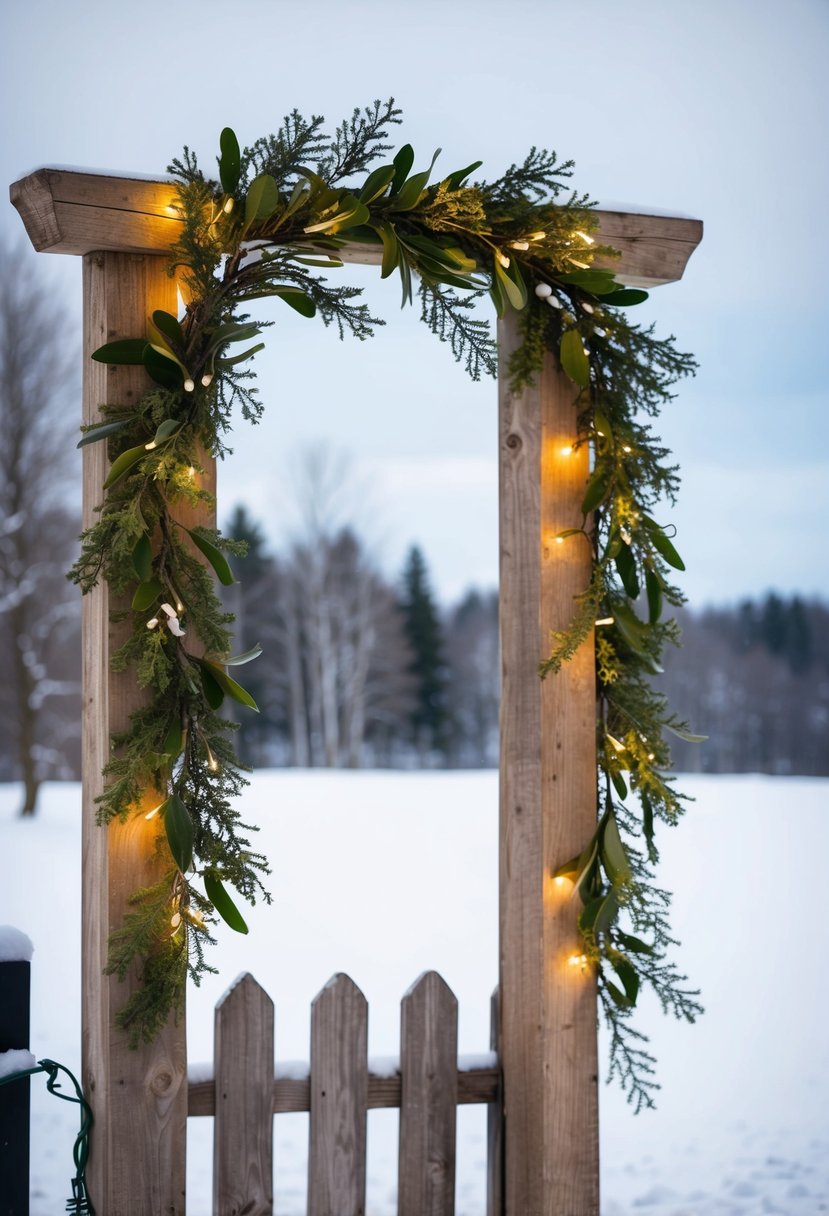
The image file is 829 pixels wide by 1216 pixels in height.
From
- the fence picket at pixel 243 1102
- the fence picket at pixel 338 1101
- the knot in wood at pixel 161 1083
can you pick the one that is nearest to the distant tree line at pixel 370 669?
the fence picket at pixel 338 1101

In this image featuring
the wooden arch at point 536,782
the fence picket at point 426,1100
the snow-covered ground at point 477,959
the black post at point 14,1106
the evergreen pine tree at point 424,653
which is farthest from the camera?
the evergreen pine tree at point 424,653

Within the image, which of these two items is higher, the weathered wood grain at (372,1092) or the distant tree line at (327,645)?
the distant tree line at (327,645)

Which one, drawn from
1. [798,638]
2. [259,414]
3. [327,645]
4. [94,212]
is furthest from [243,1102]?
[327,645]

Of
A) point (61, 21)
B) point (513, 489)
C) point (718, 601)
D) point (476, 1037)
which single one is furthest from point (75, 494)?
point (513, 489)

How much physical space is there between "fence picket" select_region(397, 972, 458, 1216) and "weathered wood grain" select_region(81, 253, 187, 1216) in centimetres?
40

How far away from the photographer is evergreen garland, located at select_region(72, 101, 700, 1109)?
1566 millimetres

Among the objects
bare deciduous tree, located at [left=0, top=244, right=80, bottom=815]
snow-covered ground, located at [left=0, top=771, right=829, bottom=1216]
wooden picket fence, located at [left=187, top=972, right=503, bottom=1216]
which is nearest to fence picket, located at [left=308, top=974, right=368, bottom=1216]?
wooden picket fence, located at [left=187, top=972, right=503, bottom=1216]

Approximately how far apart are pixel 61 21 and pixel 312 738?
195 inches

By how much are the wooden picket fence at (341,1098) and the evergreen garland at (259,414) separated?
229 mm

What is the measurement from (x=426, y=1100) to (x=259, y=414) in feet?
3.88

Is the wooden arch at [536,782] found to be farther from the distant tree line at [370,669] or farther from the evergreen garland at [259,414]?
the distant tree line at [370,669]

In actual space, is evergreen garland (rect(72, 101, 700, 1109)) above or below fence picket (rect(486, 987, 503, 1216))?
above

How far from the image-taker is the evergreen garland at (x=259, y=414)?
5.14ft

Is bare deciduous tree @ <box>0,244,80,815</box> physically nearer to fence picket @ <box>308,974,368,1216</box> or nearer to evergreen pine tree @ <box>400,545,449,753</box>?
evergreen pine tree @ <box>400,545,449,753</box>
